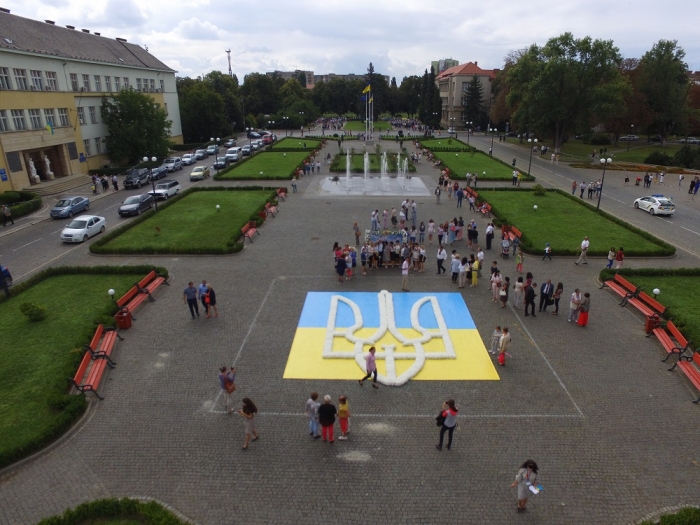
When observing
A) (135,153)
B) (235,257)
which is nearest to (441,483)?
(235,257)

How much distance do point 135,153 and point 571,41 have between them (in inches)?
2193

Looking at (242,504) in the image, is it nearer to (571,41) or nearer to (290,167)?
(290,167)

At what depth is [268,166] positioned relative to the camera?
171 ft

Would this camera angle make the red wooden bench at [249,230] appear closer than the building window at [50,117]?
Yes

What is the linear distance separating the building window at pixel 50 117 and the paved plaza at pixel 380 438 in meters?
37.5

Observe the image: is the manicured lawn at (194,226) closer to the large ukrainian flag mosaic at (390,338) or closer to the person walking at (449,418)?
the large ukrainian flag mosaic at (390,338)

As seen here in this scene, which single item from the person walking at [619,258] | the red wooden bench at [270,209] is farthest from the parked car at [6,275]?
the person walking at [619,258]

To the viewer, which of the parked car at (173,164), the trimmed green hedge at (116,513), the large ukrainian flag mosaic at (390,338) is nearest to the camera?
the trimmed green hedge at (116,513)

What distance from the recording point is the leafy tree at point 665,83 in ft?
221

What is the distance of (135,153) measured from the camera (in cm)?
5406

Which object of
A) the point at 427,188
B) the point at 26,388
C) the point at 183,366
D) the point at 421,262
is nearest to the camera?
the point at 26,388

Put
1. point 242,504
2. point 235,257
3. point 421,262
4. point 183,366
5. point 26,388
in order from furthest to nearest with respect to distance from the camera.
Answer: point 235,257 → point 421,262 → point 183,366 → point 26,388 → point 242,504

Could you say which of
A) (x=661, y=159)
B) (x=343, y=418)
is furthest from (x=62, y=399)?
(x=661, y=159)

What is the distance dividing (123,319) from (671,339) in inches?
760
